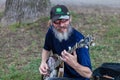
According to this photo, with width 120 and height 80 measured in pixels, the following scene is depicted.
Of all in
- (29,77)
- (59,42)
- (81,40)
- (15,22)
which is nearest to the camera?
(81,40)

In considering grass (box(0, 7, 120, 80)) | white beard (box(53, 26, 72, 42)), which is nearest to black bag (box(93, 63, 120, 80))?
white beard (box(53, 26, 72, 42))

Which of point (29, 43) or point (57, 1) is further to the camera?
point (57, 1)

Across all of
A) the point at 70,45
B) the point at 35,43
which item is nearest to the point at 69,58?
the point at 70,45

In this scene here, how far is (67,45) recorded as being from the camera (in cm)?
396

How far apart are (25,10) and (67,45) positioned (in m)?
3.85

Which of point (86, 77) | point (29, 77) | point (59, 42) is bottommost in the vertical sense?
point (29, 77)

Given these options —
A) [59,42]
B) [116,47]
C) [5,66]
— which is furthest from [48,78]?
[116,47]

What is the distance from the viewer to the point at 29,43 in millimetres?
6770

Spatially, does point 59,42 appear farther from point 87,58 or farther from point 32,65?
point 32,65

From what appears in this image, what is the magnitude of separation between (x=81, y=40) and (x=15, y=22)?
406cm

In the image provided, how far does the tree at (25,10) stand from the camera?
25.2 ft

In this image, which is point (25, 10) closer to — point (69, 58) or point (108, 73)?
point (69, 58)

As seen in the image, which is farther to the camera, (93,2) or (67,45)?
(93,2)

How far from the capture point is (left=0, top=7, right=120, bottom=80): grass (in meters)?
5.77
